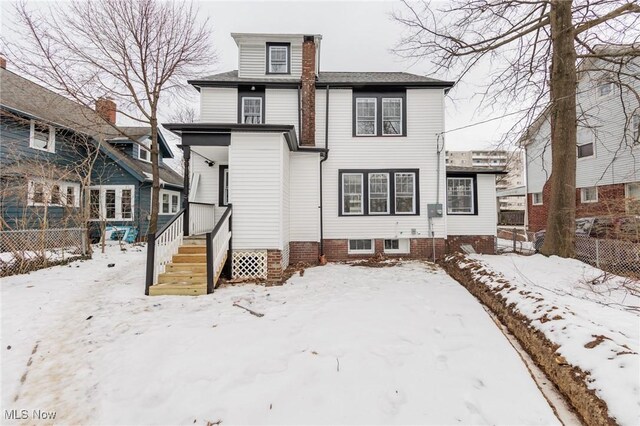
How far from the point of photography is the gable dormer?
33.3ft

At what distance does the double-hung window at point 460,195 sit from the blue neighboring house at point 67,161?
1271cm

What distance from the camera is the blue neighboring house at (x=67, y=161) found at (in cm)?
975

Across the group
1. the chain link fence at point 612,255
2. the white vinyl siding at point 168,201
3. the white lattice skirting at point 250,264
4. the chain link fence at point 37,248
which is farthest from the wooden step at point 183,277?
the white vinyl siding at point 168,201

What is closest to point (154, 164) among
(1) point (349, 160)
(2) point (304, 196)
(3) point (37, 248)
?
(3) point (37, 248)

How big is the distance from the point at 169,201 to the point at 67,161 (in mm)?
4968

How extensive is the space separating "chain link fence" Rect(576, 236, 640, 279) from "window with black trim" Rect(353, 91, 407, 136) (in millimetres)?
6363

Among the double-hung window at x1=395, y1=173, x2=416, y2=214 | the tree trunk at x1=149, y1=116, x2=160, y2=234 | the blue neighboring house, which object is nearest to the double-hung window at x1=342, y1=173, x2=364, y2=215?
the double-hung window at x1=395, y1=173, x2=416, y2=214

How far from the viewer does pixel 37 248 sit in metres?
7.35

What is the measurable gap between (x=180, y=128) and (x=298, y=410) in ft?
21.7

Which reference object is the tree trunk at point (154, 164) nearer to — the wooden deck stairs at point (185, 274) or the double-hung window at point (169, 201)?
the double-hung window at point (169, 201)

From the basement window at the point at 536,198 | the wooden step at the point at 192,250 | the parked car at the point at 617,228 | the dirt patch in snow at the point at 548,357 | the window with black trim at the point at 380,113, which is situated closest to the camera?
the dirt patch in snow at the point at 548,357

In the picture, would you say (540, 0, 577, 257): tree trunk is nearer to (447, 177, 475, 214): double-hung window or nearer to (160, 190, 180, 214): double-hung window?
(447, 177, 475, 214): double-hung window

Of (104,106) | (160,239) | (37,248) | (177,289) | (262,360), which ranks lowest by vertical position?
(262,360)

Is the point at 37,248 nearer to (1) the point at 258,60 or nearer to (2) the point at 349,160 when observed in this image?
(1) the point at 258,60
